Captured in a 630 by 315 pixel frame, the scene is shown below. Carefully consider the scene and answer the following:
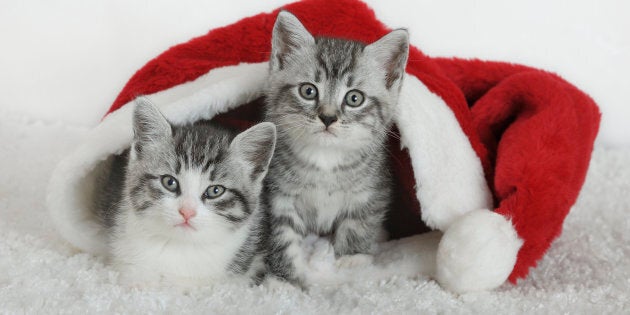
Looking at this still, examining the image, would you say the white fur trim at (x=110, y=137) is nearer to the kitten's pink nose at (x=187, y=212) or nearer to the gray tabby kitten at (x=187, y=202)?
the gray tabby kitten at (x=187, y=202)

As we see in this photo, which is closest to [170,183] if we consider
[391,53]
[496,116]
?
[391,53]

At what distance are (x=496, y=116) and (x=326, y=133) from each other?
0.56 meters

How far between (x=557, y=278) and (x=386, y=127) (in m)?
0.53

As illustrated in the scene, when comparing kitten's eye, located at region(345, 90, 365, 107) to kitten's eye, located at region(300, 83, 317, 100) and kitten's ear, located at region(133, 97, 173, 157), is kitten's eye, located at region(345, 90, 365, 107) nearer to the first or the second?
kitten's eye, located at region(300, 83, 317, 100)

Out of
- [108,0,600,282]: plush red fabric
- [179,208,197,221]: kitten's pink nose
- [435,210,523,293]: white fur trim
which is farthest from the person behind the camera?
[108,0,600,282]: plush red fabric

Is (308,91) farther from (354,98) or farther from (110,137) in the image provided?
(110,137)

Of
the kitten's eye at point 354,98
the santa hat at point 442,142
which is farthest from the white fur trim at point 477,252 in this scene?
the kitten's eye at point 354,98

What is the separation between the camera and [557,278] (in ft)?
5.09

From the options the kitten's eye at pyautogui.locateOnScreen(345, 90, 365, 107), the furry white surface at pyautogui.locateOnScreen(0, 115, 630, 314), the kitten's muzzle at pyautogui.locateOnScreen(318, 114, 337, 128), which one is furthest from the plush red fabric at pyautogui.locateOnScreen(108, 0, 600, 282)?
the kitten's muzzle at pyautogui.locateOnScreen(318, 114, 337, 128)

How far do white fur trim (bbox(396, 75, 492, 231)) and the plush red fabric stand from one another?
51 millimetres

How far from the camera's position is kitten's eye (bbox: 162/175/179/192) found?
1.32 meters

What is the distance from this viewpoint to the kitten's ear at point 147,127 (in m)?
1.34

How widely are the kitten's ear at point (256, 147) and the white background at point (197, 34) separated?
3.29 ft

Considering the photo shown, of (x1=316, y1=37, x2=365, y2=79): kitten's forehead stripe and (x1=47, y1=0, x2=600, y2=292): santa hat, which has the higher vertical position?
(x1=316, y1=37, x2=365, y2=79): kitten's forehead stripe
